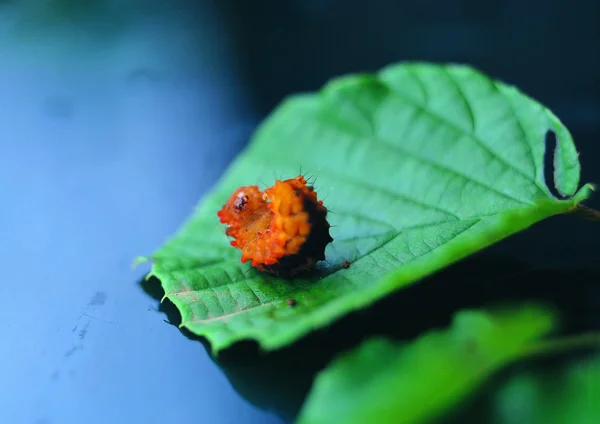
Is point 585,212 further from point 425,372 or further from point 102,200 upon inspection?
point 102,200

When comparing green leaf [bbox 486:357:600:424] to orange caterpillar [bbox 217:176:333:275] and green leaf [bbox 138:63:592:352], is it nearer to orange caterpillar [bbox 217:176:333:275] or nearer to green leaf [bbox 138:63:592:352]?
green leaf [bbox 138:63:592:352]

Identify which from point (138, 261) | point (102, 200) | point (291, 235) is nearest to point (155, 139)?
point (102, 200)

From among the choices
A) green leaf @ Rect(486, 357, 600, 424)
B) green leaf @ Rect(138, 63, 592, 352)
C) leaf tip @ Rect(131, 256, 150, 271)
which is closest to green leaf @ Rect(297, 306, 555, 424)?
green leaf @ Rect(486, 357, 600, 424)

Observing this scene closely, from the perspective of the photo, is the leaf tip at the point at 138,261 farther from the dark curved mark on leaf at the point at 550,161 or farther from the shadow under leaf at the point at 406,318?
the dark curved mark on leaf at the point at 550,161

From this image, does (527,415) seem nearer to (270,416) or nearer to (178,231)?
(270,416)

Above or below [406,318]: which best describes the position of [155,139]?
above

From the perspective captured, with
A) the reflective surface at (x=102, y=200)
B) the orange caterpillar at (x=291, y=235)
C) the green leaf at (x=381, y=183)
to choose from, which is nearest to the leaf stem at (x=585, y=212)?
the green leaf at (x=381, y=183)
